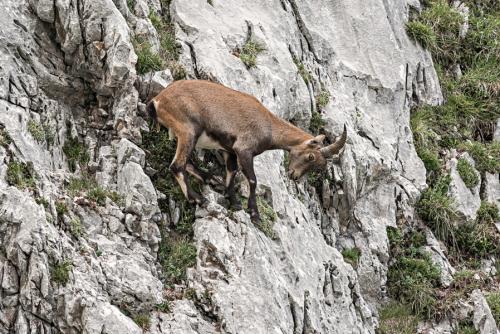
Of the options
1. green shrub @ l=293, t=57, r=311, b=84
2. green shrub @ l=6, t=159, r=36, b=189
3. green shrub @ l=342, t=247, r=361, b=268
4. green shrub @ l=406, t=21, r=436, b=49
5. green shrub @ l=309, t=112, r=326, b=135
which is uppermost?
green shrub @ l=6, t=159, r=36, b=189

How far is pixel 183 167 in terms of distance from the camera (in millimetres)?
11234

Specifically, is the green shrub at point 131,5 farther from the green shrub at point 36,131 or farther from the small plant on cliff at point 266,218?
the small plant on cliff at point 266,218

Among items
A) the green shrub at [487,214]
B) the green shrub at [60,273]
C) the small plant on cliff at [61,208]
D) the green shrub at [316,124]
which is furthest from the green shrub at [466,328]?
the green shrub at [60,273]

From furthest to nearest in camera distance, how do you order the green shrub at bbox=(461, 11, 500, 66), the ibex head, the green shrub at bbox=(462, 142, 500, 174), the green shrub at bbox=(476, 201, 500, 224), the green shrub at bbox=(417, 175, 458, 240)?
1. the green shrub at bbox=(461, 11, 500, 66)
2. the green shrub at bbox=(462, 142, 500, 174)
3. the green shrub at bbox=(476, 201, 500, 224)
4. the green shrub at bbox=(417, 175, 458, 240)
5. the ibex head

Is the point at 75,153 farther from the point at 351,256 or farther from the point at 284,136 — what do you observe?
the point at 351,256

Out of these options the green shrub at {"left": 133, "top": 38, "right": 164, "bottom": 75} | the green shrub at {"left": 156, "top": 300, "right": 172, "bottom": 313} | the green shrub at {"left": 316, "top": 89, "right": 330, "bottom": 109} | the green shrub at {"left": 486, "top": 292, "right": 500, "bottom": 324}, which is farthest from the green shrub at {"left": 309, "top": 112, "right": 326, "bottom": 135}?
the green shrub at {"left": 156, "top": 300, "right": 172, "bottom": 313}

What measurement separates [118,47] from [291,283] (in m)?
4.53

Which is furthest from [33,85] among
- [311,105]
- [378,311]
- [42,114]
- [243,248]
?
[378,311]

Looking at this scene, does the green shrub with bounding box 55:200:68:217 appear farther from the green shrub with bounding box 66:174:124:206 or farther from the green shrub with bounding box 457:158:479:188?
the green shrub with bounding box 457:158:479:188

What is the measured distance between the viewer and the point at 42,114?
11.2m

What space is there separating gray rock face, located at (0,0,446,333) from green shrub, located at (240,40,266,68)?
11 centimetres

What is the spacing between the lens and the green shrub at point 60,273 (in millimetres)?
8875

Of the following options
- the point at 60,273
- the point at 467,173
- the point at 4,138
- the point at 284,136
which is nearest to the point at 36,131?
the point at 4,138

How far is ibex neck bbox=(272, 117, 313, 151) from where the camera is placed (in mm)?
12633
